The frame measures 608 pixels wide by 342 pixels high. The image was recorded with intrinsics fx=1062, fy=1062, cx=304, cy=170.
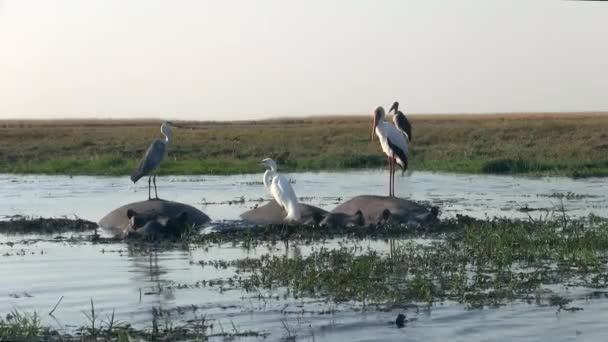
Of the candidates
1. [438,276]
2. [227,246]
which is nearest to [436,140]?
[227,246]

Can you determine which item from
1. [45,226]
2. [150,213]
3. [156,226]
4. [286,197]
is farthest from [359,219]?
[45,226]

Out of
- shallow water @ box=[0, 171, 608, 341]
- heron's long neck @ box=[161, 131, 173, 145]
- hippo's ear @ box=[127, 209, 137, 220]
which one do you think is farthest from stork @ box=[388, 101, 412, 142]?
hippo's ear @ box=[127, 209, 137, 220]

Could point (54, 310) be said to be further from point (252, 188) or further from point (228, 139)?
point (228, 139)

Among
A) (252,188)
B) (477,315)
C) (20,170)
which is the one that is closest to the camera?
(477,315)

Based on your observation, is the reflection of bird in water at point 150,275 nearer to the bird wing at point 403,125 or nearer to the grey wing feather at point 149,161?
the grey wing feather at point 149,161

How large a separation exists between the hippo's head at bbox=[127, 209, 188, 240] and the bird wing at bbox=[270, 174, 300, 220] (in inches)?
55.6

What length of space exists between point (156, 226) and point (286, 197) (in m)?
1.96

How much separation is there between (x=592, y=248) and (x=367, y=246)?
8.18 feet

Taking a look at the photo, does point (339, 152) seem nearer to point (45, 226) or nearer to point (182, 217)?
point (45, 226)

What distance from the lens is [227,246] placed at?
40.9 feet

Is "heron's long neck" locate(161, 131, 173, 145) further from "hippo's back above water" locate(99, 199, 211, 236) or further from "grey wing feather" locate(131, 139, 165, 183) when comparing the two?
"hippo's back above water" locate(99, 199, 211, 236)

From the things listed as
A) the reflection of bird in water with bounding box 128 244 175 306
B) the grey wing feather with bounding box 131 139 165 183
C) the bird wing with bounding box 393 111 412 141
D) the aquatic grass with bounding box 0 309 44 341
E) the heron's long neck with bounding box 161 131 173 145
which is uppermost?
the bird wing with bounding box 393 111 412 141

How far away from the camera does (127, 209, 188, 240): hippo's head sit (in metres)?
13.1

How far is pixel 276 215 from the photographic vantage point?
1483 centimetres
